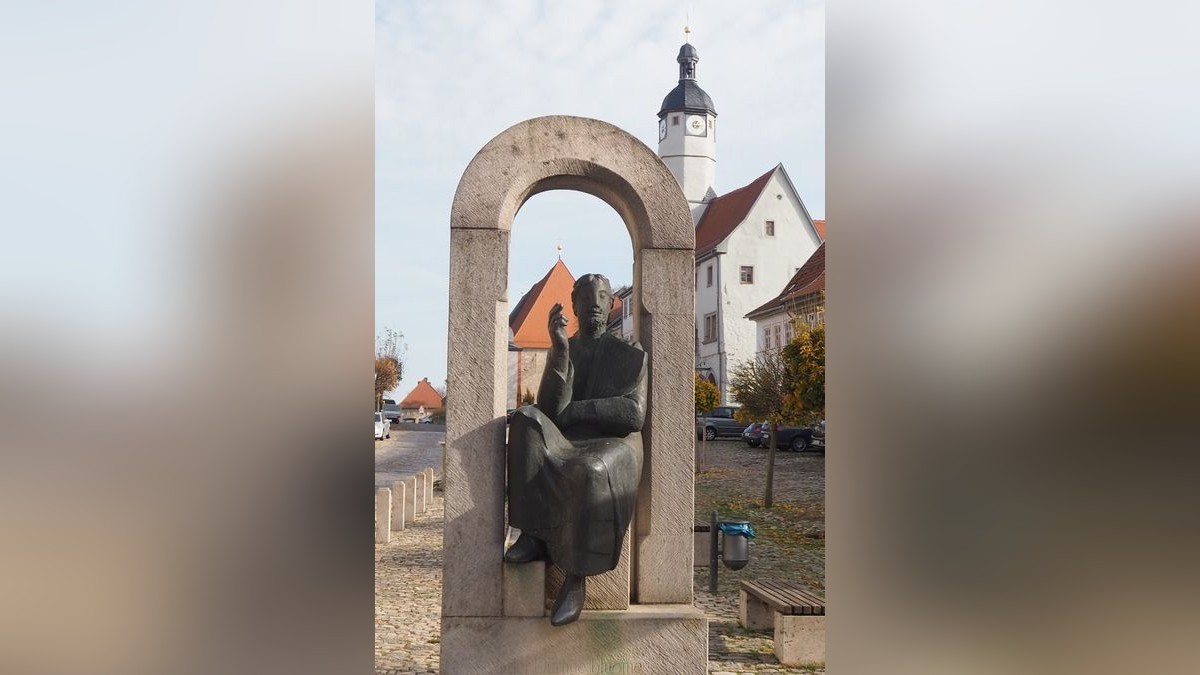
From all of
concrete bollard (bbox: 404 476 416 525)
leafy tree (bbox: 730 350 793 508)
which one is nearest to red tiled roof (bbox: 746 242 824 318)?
leafy tree (bbox: 730 350 793 508)

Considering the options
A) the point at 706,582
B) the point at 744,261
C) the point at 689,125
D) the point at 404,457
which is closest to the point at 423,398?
the point at 689,125

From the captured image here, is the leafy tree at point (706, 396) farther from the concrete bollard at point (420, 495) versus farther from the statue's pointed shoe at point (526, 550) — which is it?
the statue's pointed shoe at point (526, 550)

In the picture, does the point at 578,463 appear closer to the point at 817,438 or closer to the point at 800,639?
the point at 800,639

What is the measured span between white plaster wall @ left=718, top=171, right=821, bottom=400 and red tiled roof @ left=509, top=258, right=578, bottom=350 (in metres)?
7.66

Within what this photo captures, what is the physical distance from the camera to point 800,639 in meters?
5.88

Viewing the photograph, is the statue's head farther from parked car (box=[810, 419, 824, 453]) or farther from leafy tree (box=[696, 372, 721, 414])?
parked car (box=[810, 419, 824, 453])

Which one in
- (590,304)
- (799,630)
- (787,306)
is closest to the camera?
(590,304)

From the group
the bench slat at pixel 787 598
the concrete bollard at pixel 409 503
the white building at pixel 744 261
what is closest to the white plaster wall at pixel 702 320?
the white building at pixel 744 261

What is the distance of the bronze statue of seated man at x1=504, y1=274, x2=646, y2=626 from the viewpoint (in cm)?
404

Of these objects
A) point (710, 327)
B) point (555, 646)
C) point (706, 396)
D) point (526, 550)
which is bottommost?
point (555, 646)

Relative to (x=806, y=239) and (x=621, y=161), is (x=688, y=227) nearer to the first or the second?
(x=621, y=161)

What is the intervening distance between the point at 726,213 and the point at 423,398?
124 feet
